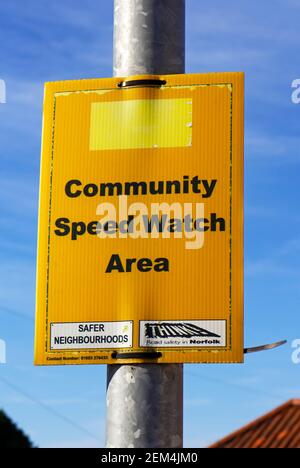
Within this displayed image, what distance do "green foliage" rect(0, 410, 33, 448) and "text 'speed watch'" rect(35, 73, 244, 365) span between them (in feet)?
96.4

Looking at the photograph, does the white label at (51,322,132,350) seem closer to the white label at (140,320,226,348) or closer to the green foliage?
the white label at (140,320,226,348)

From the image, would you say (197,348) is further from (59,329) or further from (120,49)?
(120,49)

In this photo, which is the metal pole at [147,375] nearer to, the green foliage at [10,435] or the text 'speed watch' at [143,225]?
the text 'speed watch' at [143,225]

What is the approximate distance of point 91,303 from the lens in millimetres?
5074

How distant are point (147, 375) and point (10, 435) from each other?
30.6m

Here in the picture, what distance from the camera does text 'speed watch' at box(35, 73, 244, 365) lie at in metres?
4.95

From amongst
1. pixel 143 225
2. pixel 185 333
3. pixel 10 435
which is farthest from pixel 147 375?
pixel 10 435

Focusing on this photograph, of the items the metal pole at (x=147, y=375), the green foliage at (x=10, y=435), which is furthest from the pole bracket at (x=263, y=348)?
the green foliage at (x=10, y=435)

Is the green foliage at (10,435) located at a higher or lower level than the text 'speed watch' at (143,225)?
lower

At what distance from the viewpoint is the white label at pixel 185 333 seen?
4887 millimetres

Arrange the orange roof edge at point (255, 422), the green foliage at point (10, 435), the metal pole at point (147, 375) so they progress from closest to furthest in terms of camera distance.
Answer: the metal pole at point (147, 375)
the orange roof edge at point (255, 422)
the green foliage at point (10, 435)

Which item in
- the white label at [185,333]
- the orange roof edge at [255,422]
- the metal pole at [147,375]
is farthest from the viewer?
the orange roof edge at [255,422]

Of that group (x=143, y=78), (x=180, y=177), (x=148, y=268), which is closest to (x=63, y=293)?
(x=148, y=268)
